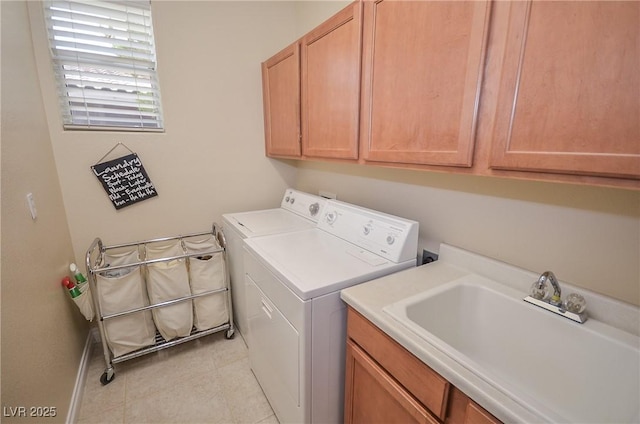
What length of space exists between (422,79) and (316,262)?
0.88 m

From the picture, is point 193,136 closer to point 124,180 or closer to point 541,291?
point 124,180

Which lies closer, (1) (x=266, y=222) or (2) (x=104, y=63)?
(2) (x=104, y=63)

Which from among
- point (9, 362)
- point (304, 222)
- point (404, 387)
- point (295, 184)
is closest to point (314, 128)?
point (304, 222)

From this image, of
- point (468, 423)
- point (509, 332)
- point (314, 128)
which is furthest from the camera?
point (314, 128)

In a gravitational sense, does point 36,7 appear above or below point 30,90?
above

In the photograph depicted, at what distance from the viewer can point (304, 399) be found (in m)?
1.18

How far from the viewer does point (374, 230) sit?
142 centimetres

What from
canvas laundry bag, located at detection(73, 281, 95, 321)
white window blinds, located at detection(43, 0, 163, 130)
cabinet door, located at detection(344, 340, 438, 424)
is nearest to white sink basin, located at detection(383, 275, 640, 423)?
cabinet door, located at detection(344, 340, 438, 424)

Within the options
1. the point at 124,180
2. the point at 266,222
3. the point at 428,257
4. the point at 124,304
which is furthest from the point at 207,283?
the point at 428,257

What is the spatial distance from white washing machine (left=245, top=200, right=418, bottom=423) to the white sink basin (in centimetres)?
27

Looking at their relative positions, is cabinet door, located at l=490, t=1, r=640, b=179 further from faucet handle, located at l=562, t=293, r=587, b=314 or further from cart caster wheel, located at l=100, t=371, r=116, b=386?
cart caster wheel, located at l=100, t=371, r=116, b=386

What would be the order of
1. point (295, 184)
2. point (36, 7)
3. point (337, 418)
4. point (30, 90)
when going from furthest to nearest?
point (295, 184)
point (36, 7)
point (30, 90)
point (337, 418)

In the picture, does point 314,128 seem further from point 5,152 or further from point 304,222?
point 5,152

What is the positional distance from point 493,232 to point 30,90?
2406 mm
